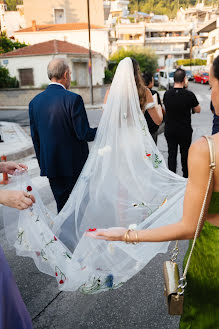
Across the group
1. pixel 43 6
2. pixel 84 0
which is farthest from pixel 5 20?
pixel 84 0

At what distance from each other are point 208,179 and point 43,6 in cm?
3902

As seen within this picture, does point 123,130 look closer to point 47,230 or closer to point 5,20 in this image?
point 47,230

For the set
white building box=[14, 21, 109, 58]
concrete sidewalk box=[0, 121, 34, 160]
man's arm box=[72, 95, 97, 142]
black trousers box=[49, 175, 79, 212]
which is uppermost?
white building box=[14, 21, 109, 58]

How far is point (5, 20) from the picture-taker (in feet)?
138

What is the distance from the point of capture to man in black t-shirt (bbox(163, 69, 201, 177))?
4746 mm

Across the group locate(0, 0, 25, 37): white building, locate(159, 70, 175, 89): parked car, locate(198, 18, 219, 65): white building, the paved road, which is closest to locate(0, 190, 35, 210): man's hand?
the paved road

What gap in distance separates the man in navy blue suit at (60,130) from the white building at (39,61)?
20024mm

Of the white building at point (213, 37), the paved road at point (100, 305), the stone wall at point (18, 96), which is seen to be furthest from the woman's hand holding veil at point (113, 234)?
the white building at point (213, 37)

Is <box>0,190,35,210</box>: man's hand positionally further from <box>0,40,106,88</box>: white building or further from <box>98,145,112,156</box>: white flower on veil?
<box>0,40,106,88</box>: white building

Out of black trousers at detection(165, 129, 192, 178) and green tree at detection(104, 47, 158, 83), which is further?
green tree at detection(104, 47, 158, 83)

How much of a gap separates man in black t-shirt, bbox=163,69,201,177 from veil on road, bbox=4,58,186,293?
2022 mm

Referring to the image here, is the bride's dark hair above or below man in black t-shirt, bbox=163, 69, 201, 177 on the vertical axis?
above

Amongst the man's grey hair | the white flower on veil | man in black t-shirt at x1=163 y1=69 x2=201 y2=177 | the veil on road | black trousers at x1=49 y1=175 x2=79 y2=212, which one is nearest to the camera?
the veil on road

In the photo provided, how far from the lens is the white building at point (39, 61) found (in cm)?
2266
